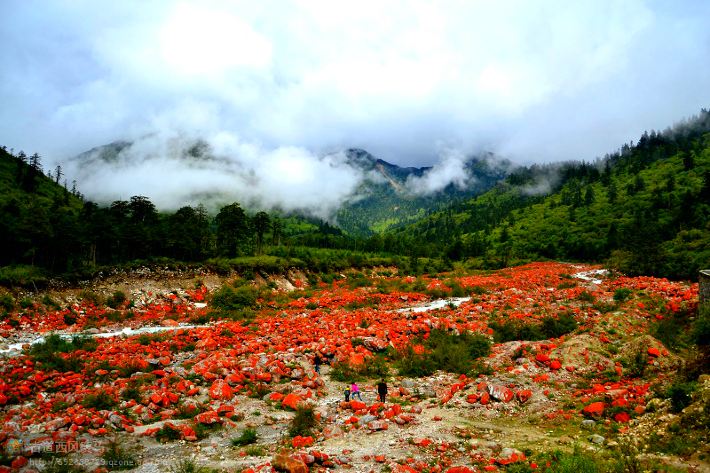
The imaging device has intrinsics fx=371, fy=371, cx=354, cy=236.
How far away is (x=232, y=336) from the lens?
29375 millimetres

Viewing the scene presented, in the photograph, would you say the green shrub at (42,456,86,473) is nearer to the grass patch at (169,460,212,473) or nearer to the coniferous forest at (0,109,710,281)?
the grass patch at (169,460,212,473)

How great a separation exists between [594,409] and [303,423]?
11.9 m

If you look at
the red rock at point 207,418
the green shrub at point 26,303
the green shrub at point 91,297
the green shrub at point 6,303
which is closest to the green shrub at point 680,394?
the red rock at point 207,418

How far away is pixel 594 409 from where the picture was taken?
14961 millimetres

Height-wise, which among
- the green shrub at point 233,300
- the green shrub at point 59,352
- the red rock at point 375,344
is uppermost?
the green shrub at point 233,300

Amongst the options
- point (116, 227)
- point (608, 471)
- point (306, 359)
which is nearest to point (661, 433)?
point (608, 471)

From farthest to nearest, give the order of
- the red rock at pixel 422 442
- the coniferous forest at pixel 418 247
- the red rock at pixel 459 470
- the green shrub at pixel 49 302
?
the coniferous forest at pixel 418 247, the green shrub at pixel 49 302, the red rock at pixel 422 442, the red rock at pixel 459 470

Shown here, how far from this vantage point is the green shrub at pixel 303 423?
15.3 meters

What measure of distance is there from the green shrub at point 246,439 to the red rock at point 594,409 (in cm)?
1345

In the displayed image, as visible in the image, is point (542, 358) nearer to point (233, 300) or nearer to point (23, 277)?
point (233, 300)

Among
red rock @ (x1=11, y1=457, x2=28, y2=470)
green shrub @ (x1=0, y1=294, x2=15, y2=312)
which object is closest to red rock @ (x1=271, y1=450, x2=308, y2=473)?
red rock @ (x1=11, y1=457, x2=28, y2=470)

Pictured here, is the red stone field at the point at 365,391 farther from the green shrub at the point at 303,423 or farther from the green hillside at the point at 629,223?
the green hillside at the point at 629,223

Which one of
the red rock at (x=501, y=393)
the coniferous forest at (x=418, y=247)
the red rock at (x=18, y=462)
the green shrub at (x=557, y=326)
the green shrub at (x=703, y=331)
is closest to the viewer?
the red rock at (x=18, y=462)

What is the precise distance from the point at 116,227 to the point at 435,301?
58394mm
